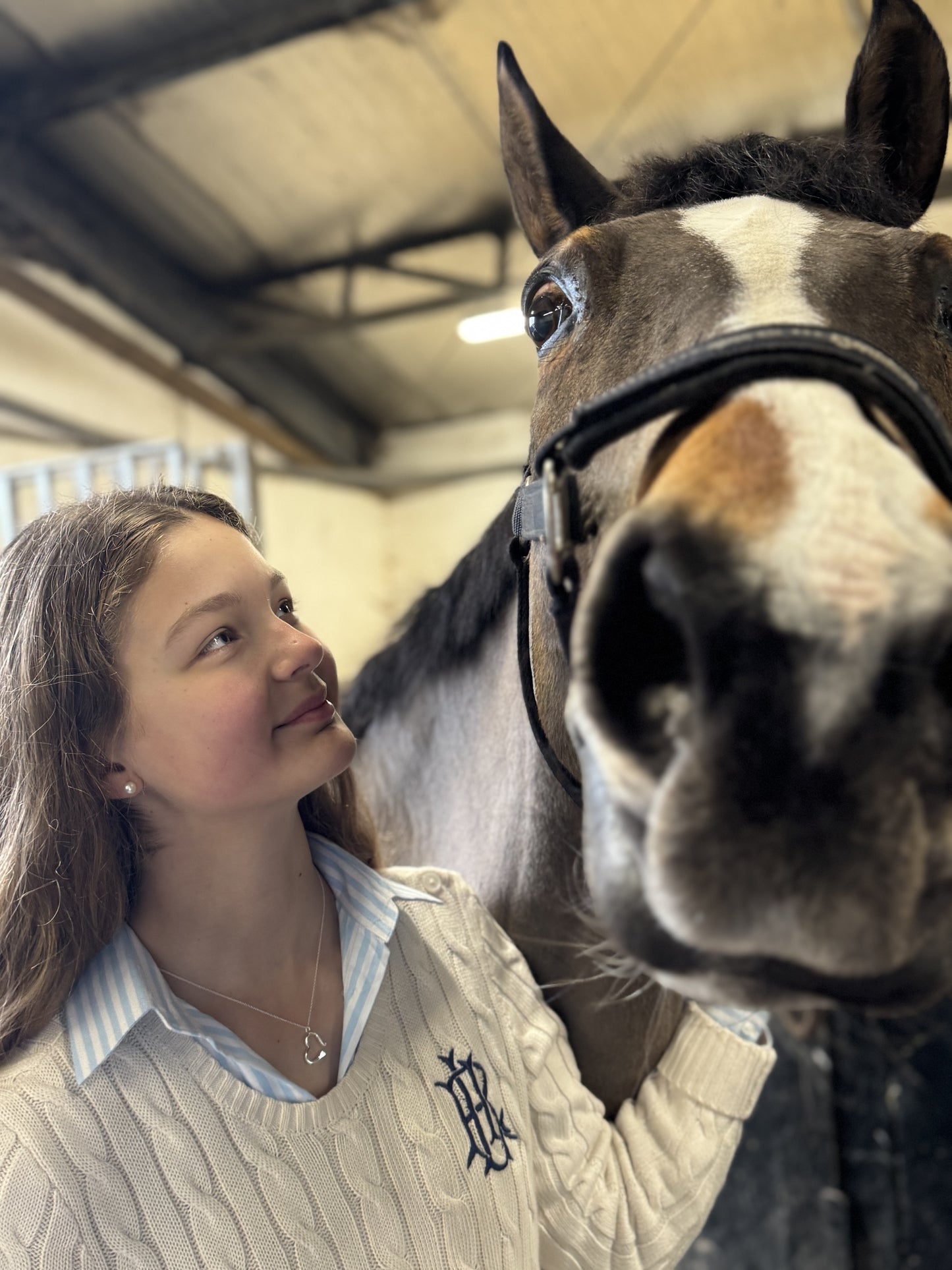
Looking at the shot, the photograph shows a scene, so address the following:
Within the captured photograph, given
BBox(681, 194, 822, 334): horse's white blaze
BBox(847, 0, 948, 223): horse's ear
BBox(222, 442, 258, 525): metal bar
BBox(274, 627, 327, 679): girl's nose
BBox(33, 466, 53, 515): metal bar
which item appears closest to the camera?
BBox(681, 194, 822, 334): horse's white blaze

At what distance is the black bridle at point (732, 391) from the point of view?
784mm

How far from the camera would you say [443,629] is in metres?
1.65

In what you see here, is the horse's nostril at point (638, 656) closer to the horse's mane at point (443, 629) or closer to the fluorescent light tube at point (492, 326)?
the horse's mane at point (443, 629)

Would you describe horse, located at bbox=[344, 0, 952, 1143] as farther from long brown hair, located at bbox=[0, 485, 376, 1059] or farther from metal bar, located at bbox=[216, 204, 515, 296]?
metal bar, located at bbox=[216, 204, 515, 296]

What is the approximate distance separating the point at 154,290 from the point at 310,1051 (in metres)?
6.54

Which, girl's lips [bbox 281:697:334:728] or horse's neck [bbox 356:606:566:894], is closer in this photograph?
girl's lips [bbox 281:697:334:728]

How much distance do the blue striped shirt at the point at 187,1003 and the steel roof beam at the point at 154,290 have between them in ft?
18.5

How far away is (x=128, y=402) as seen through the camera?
277 inches

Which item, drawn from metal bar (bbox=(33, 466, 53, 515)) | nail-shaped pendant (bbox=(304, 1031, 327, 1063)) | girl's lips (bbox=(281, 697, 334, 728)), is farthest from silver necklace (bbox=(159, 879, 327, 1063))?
metal bar (bbox=(33, 466, 53, 515))

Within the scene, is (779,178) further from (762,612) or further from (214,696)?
(214,696)

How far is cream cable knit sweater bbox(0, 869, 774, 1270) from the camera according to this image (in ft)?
2.97

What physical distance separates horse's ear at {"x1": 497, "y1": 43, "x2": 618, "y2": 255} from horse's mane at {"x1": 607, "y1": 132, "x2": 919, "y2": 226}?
0.11 m

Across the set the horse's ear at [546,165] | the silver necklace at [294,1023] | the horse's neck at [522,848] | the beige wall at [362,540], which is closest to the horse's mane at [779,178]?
the horse's ear at [546,165]

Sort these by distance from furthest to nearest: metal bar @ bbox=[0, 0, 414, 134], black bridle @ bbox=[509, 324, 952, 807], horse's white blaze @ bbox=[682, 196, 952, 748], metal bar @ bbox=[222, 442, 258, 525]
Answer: metal bar @ bbox=[0, 0, 414, 134]
metal bar @ bbox=[222, 442, 258, 525]
black bridle @ bbox=[509, 324, 952, 807]
horse's white blaze @ bbox=[682, 196, 952, 748]
